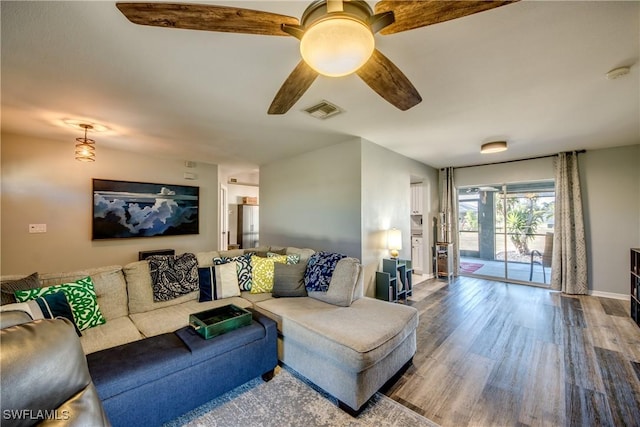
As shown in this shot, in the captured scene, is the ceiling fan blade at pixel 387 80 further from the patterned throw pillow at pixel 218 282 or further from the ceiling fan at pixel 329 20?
the patterned throw pillow at pixel 218 282

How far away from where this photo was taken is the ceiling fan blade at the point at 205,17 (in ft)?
3.60

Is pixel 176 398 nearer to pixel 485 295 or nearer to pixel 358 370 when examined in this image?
pixel 358 370

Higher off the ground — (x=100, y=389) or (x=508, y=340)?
(x=100, y=389)

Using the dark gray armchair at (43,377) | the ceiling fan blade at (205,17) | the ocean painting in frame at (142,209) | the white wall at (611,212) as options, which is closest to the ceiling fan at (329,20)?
the ceiling fan blade at (205,17)

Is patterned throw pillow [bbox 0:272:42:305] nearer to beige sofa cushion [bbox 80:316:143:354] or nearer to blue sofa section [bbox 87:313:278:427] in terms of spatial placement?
beige sofa cushion [bbox 80:316:143:354]

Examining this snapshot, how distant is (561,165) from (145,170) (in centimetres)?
731

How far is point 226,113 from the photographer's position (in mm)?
2732

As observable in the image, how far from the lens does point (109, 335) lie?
1.90m

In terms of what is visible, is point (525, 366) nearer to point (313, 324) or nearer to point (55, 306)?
point (313, 324)

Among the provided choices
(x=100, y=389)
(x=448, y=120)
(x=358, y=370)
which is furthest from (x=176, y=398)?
(x=448, y=120)

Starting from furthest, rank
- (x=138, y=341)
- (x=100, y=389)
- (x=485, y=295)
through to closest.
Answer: (x=485, y=295) → (x=138, y=341) → (x=100, y=389)

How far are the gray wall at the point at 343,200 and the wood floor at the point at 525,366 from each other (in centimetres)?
133

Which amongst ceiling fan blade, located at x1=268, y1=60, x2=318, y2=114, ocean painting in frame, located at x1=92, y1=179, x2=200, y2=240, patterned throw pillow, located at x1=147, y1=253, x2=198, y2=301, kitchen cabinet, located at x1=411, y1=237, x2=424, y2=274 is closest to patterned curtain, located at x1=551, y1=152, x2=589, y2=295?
kitchen cabinet, located at x1=411, y1=237, x2=424, y2=274

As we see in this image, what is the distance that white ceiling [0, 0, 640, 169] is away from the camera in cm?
150
